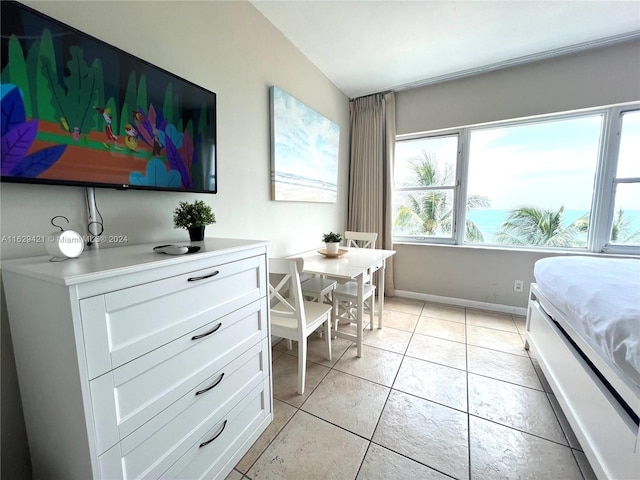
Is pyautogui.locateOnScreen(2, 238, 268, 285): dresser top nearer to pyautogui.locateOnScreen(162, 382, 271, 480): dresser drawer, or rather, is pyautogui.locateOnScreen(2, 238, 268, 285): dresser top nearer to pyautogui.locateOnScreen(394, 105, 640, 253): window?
pyautogui.locateOnScreen(162, 382, 271, 480): dresser drawer

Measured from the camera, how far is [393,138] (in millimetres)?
3152

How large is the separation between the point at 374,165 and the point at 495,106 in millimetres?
1388

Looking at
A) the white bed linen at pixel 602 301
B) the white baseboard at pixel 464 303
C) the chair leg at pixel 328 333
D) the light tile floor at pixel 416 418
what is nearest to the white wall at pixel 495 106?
the white baseboard at pixel 464 303

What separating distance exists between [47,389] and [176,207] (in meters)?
0.89

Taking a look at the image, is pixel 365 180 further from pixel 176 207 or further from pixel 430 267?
pixel 176 207

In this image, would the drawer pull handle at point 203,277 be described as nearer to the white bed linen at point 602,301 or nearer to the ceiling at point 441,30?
the white bed linen at point 602,301

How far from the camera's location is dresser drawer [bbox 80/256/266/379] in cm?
69

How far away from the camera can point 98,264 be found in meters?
0.78

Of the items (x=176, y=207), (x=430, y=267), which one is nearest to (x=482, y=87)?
(x=430, y=267)

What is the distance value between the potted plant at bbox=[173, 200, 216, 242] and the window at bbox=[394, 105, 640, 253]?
2.73m

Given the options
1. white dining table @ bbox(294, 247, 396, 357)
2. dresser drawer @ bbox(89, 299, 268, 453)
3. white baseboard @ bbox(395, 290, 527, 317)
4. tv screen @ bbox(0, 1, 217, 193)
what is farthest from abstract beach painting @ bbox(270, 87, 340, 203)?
white baseboard @ bbox(395, 290, 527, 317)

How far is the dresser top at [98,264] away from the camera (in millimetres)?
659

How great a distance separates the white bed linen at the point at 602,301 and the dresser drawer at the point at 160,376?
4.79ft

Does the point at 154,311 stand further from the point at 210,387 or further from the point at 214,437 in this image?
the point at 214,437
